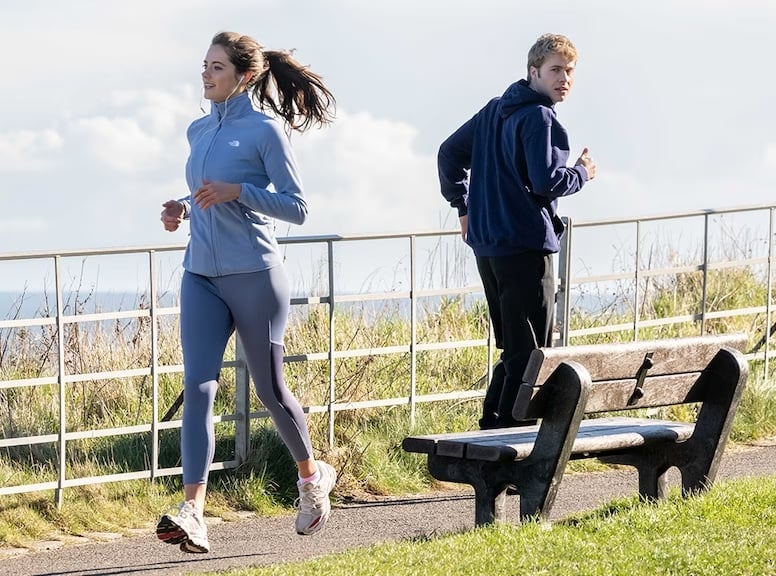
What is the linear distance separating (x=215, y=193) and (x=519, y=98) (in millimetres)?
1873

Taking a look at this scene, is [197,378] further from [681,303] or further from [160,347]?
[681,303]

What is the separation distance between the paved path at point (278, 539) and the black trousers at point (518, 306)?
75cm

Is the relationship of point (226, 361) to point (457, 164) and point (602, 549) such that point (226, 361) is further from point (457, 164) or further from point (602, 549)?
point (602, 549)

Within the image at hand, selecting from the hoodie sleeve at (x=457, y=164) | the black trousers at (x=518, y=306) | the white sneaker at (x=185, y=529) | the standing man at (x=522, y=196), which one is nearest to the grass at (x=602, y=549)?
the white sneaker at (x=185, y=529)

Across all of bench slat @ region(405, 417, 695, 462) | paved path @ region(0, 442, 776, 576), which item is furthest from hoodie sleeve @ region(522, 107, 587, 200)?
paved path @ region(0, 442, 776, 576)

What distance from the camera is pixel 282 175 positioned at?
6.28 metres

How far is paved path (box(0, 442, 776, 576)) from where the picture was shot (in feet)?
22.0

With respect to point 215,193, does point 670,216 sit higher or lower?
lower

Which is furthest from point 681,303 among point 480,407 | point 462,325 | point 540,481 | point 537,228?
point 540,481

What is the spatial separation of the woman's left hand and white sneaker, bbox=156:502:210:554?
1.33m

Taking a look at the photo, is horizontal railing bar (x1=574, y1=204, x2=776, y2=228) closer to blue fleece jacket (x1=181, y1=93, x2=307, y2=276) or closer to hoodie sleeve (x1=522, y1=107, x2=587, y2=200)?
hoodie sleeve (x1=522, y1=107, x2=587, y2=200)

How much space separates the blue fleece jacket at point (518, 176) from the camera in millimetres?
7066

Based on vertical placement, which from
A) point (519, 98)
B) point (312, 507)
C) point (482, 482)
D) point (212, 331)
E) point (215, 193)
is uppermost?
point (519, 98)

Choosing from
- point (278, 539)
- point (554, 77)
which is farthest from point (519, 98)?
point (278, 539)
